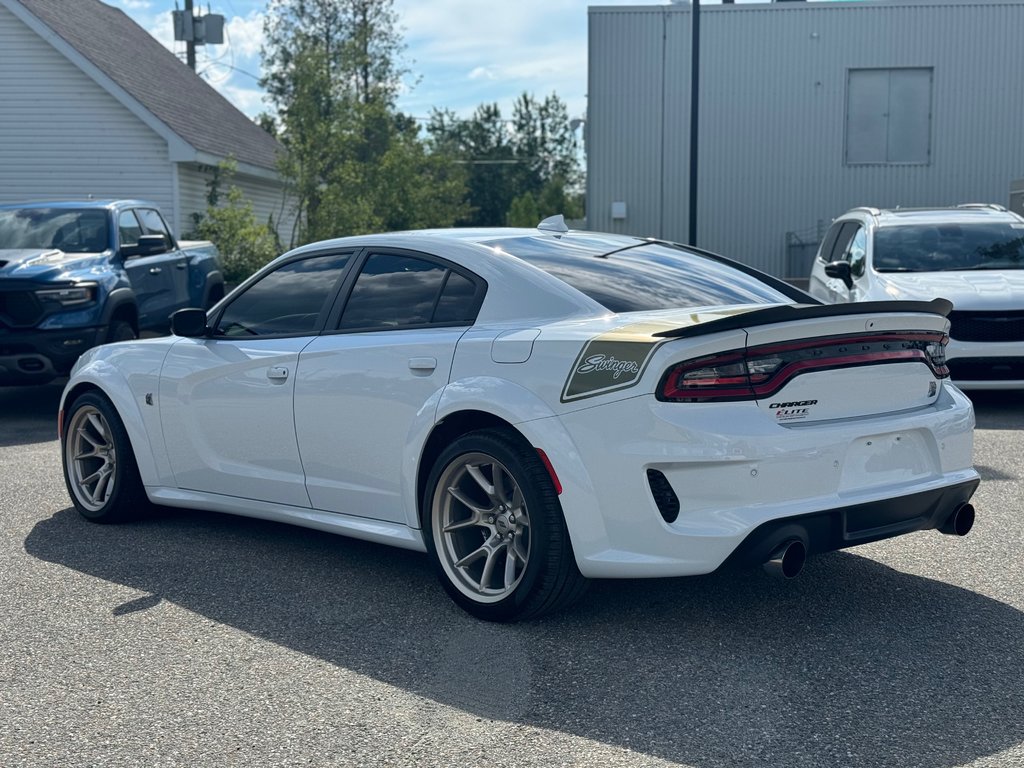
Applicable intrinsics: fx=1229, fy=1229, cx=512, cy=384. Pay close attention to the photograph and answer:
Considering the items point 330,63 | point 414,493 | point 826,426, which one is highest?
point 330,63

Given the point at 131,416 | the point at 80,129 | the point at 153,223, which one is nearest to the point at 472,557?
the point at 131,416

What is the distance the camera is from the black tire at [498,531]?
4.34 meters

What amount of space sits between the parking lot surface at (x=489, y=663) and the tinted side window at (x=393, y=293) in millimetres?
1112

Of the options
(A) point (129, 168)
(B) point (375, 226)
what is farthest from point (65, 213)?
(B) point (375, 226)

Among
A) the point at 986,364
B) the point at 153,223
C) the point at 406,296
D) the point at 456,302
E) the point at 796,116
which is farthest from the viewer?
the point at 796,116

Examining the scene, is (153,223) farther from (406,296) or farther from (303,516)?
(406,296)

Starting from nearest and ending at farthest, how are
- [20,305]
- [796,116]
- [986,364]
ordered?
[986,364] → [20,305] → [796,116]

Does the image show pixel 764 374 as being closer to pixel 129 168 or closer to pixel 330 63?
pixel 129 168

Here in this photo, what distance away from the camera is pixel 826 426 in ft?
13.8

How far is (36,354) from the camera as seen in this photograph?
1034 centimetres

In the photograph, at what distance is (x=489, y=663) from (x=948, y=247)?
8446 millimetres

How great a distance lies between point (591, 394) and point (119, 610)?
6.99 ft

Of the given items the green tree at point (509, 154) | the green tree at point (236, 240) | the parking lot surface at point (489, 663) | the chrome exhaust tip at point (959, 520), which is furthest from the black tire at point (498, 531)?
the green tree at point (509, 154)

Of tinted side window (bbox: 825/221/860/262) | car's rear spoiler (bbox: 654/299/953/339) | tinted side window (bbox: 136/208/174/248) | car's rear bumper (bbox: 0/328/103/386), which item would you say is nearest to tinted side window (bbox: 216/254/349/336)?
car's rear spoiler (bbox: 654/299/953/339)
